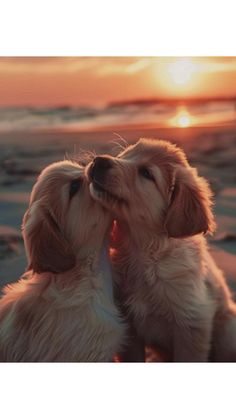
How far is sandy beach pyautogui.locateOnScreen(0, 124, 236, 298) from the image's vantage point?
98.3 inches

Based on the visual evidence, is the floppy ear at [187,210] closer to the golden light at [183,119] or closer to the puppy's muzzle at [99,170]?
the puppy's muzzle at [99,170]

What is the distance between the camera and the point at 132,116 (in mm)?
2557

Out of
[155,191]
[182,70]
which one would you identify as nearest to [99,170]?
[155,191]

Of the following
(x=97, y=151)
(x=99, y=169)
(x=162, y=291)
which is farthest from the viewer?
(x=97, y=151)

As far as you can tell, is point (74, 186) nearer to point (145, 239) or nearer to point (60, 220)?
point (60, 220)

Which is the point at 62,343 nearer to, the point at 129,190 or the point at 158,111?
the point at 129,190

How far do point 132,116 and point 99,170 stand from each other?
1.58 ft

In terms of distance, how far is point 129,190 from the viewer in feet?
7.27

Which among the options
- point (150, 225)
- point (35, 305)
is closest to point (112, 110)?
point (150, 225)

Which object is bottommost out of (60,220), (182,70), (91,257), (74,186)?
(91,257)

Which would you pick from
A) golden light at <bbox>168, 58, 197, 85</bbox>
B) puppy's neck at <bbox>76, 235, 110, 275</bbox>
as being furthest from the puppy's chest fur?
golden light at <bbox>168, 58, 197, 85</bbox>

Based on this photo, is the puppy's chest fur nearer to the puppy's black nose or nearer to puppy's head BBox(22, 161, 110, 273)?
puppy's head BBox(22, 161, 110, 273)

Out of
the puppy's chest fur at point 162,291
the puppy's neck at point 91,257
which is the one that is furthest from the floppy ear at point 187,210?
the puppy's neck at point 91,257

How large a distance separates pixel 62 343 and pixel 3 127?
0.82 metres
